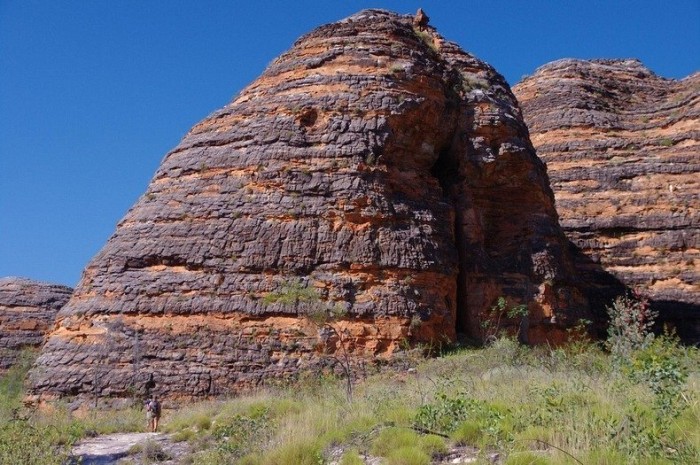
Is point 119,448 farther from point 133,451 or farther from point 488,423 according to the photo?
point 488,423

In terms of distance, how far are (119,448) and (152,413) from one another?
2.71 metres

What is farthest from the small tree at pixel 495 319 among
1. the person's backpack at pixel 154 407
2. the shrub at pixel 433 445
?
the shrub at pixel 433 445

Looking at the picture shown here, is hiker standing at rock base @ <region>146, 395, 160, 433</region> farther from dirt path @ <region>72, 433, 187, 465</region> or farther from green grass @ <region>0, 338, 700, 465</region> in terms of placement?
→ green grass @ <region>0, 338, 700, 465</region>

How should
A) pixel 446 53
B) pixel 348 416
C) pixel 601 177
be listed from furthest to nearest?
pixel 601 177
pixel 446 53
pixel 348 416

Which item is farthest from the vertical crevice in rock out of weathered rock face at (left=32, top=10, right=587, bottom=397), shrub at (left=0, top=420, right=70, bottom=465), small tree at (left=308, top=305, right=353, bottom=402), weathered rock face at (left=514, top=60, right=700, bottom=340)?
shrub at (left=0, top=420, right=70, bottom=465)

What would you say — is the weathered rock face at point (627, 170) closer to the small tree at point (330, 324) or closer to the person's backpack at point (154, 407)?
the small tree at point (330, 324)

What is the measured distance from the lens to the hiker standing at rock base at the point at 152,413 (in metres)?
14.3

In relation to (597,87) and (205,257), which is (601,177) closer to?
(597,87)

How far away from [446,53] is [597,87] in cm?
1464

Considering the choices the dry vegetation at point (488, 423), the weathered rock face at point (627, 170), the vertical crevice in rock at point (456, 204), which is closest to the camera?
the dry vegetation at point (488, 423)

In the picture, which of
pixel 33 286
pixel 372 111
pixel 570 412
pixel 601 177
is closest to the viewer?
pixel 570 412

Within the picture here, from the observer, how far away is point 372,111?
1859cm

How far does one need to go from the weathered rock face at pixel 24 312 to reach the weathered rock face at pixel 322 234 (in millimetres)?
14175

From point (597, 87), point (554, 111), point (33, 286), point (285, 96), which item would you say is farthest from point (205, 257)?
point (597, 87)
